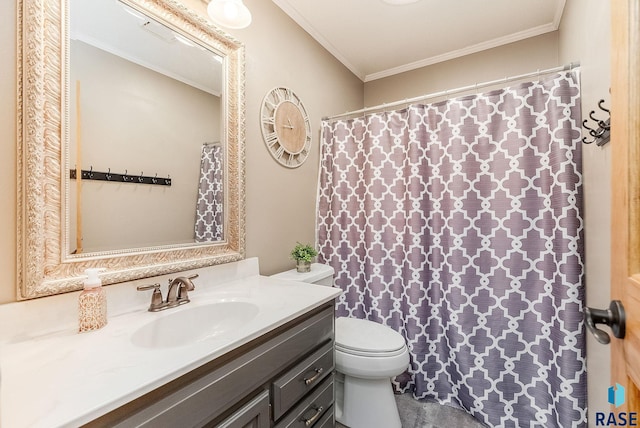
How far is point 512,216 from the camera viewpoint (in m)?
1.54

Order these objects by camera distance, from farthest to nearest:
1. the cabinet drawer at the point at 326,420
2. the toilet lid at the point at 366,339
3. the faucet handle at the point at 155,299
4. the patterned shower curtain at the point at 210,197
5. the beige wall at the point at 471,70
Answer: the beige wall at the point at 471,70 < the toilet lid at the point at 366,339 < the patterned shower curtain at the point at 210,197 < the cabinet drawer at the point at 326,420 < the faucet handle at the point at 155,299

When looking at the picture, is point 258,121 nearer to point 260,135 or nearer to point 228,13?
point 260,135

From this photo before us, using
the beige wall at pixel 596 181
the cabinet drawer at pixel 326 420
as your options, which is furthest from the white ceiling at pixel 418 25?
the cabinet drawer at pixel 326 420

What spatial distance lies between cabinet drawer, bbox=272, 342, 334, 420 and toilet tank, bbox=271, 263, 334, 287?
1.59 ft

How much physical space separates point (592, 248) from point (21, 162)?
2181 mm

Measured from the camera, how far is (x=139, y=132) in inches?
43.4

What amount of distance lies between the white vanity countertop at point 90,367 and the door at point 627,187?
831 mm

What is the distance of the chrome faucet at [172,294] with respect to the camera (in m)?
1.02

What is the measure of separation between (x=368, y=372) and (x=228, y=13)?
182cm

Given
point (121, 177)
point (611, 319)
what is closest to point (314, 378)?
point (611, 319)

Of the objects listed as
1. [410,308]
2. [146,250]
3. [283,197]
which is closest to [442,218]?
[410,308]

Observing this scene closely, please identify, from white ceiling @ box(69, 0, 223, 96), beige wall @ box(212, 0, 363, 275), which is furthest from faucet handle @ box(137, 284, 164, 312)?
white ceiling @ box(69, 0, 223, 96)

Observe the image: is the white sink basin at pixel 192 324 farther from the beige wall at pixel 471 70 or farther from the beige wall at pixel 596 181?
the beige wall at pixel 471 70

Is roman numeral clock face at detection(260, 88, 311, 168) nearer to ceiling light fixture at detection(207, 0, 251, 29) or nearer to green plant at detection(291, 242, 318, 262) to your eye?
ceiling light fixture at detection(207, 0, 251, 29)
